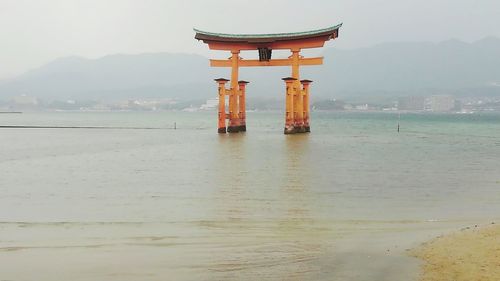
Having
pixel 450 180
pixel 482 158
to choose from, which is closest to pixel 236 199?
pixel 450 180

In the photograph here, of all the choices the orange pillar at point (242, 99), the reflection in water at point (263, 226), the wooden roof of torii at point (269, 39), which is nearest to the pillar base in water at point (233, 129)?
the orange pillar at point (242, 99)

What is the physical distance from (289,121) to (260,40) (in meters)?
6.69

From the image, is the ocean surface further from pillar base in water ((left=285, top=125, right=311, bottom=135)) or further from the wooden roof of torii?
pillar base in water ((left=285, top=125, right=311, bottom=135))

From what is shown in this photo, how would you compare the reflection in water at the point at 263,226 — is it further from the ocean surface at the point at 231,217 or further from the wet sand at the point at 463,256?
the wet sand at the point at 463,256

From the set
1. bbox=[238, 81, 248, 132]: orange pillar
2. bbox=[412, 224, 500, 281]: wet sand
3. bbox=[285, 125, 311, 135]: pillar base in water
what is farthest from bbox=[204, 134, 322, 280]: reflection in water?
bbox=[238, 81, 248, 132]: orange pillar

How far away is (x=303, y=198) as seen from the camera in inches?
452

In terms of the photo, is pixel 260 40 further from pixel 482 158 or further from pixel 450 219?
pixel 450 219

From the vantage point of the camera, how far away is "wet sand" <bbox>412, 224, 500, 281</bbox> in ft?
18.0

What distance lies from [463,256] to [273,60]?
3266 cm

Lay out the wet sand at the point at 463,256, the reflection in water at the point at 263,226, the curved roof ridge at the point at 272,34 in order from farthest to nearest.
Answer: the curved roof ridge at the point at 272,34 < the reflection in water at the point at 263,226 < the wet sand at the point at 463,256

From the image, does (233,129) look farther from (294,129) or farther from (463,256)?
(463,256)

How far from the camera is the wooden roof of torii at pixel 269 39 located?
→ 35312 mm

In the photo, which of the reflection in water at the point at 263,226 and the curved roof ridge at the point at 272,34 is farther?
the curved roof ridge at the point at 272,34

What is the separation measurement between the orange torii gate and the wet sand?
1141 inches
